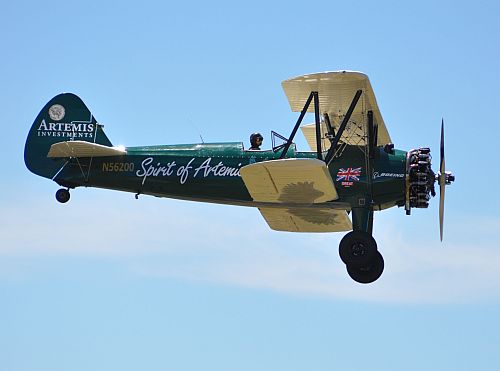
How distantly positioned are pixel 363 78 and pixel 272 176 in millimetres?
2045

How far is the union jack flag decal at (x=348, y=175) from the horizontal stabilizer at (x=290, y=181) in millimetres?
316

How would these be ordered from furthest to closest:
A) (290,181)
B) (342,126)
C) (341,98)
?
(341,98) → (342,126) → (290,181)

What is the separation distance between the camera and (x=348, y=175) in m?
17.5

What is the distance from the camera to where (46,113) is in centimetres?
1953

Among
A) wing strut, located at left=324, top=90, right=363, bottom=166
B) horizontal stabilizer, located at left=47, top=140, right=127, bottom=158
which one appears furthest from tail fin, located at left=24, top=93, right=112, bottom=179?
wing strut, located at left=324, top=90, right=363, bottom=166

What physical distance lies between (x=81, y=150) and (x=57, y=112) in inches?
51.1

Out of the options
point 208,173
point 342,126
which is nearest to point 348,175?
point 342,126

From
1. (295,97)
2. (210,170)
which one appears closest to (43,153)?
(210,170)

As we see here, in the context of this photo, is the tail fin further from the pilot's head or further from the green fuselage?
the pilot's head

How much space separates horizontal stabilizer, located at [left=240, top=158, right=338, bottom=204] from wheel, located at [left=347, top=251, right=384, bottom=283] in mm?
1188

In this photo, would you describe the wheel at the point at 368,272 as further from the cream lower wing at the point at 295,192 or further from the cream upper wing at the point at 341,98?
the cream upper wing at the point at 341,98

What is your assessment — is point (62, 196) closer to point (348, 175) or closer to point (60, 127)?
point (60, 127)

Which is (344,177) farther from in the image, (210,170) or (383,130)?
(210,170)

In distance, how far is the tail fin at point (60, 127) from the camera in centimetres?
1939
